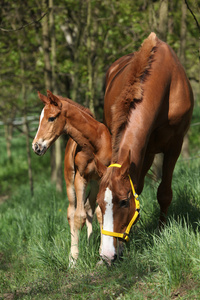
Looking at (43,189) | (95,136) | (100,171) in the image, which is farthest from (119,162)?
(43,189)

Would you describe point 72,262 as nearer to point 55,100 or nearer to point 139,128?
point 139,128

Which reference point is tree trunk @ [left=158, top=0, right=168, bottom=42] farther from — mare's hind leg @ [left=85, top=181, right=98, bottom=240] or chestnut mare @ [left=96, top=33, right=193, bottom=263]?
mare's hind leg @ [left=85, top=181, right=98, bottom=240]

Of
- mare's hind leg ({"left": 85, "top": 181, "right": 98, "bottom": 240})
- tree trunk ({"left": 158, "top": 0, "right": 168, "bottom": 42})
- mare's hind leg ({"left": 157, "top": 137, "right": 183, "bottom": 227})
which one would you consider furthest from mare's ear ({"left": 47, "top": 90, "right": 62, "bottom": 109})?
tree trunk ({"left": 158, "top": 0, "right": 168, "bottom": 42})

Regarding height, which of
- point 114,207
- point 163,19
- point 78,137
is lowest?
point 114,207

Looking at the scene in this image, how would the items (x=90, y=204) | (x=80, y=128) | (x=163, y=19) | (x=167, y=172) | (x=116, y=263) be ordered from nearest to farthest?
(x=116, y=263), (x=80, y=128), (x=167, y=172), (x=90, y=204), (x=163, y=19)

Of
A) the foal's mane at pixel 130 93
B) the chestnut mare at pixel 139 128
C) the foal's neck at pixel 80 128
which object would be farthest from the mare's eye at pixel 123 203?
the foal's neck at pixel 80 128

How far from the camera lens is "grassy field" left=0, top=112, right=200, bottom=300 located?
353cm

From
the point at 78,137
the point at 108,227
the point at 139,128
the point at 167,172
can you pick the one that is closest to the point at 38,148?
Answer: the point at 78,137

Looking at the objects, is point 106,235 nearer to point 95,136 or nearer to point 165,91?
point 95,136

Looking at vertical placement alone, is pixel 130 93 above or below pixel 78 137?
above

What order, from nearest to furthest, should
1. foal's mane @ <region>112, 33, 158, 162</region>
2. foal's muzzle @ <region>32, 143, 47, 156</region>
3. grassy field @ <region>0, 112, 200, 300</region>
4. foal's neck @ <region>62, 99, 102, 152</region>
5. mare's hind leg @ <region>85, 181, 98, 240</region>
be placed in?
grassy field @ <region>0, 112, 200, 300</region> → foal's mane @ <region>112, 33, 158, 162</region> → foal's muzzle @ <region>32, 143, 47, 156</region> → foal's neck @ <region>62, 99, 102, 152</region> → mare's hind leg @ <region>85, 181, 98, 240</region>

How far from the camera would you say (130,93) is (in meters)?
4.00

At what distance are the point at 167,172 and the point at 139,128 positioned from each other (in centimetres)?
120

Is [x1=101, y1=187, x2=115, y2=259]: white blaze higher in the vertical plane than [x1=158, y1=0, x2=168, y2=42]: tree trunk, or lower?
lower
